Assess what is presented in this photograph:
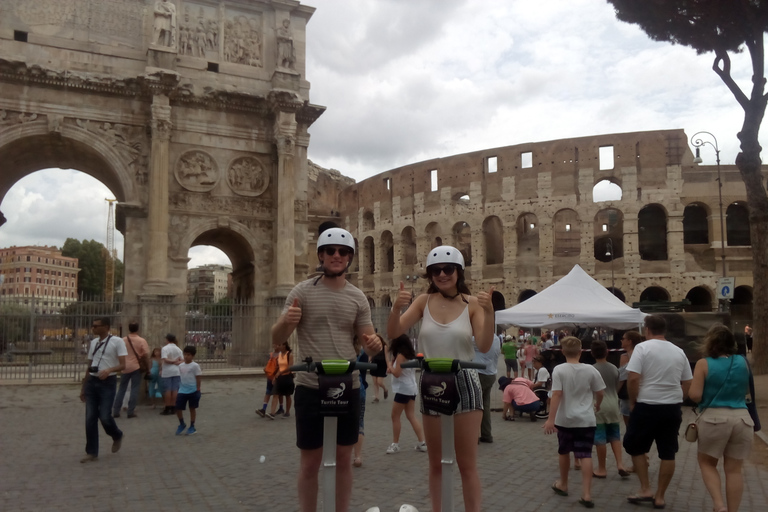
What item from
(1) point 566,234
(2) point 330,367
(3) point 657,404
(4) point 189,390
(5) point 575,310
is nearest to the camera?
(2) point 330,367

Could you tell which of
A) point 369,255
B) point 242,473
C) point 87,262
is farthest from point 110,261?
point 242,473

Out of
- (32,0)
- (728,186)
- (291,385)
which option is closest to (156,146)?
(32,0)

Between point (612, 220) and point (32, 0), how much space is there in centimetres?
3241

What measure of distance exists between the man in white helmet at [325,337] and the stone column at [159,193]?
14.9 meters

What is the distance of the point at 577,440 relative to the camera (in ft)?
18.2

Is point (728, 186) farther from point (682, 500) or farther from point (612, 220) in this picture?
point (682, 500)

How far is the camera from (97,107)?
1822cm

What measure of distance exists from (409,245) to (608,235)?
1319 centimetres

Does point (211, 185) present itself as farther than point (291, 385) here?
Yes

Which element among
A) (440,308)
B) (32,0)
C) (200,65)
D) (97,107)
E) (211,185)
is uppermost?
(32,0)

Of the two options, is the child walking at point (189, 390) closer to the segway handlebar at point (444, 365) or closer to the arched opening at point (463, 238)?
the segway handlebar at point (444, 365)

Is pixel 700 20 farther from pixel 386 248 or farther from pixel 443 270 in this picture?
pixel 386 248

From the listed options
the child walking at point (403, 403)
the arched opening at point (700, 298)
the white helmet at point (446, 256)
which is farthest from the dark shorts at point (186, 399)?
the arched opening at point (700, 298)

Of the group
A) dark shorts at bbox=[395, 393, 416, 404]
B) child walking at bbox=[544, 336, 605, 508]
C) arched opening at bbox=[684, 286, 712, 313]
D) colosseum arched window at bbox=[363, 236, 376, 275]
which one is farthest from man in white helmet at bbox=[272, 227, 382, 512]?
colosseum arched window at bbox=[363, 236, 376, 275]
